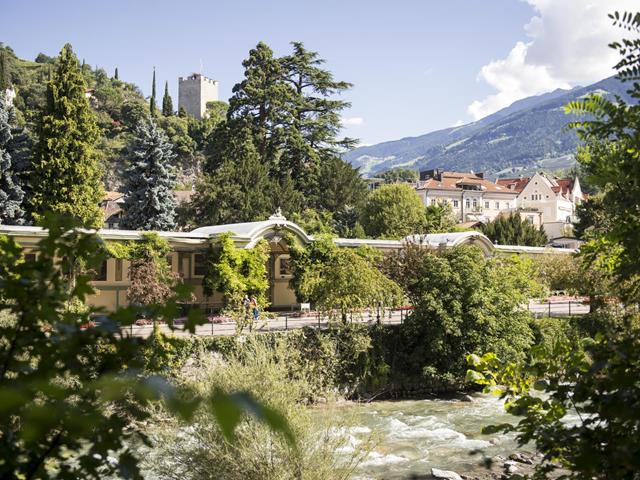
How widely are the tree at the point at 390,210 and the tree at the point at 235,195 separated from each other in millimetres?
10000

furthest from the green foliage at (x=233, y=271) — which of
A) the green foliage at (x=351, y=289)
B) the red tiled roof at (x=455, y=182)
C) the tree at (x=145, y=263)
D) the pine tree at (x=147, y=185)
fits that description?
the red tiled roof at (x=455, y=182)

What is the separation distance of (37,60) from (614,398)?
15155cm

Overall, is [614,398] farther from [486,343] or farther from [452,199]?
[452,199]

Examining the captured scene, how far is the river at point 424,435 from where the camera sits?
15.0m

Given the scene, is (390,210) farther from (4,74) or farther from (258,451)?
(4,74)

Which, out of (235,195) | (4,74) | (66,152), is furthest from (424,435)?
(4,74)

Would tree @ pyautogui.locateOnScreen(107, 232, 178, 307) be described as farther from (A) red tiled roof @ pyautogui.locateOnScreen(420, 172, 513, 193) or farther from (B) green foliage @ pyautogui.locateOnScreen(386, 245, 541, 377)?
(A) red tiled roof @ pyautogui.locateOnScreen(420, 172, 513, 193)

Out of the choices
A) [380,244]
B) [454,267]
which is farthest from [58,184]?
[454,267]

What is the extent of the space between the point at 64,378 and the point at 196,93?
425 feet

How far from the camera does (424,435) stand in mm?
17906

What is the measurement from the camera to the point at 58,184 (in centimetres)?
3488

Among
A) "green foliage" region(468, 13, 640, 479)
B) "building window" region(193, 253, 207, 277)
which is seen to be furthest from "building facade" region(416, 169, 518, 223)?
"green foliage" region(468, 13, 640, 479)

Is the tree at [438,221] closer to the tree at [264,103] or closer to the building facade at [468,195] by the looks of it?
the tree at [264,103]

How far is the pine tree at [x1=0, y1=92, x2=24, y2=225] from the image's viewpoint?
33469 millimetres
